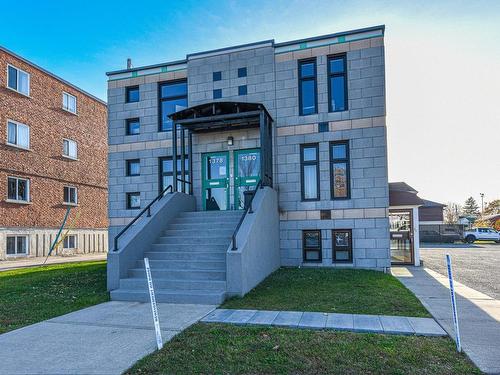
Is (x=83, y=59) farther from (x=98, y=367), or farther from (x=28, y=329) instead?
(x=98, y=367)

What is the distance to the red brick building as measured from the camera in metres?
18.5

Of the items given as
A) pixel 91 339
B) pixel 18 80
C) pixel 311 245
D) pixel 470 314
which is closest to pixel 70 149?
pixel 18 80

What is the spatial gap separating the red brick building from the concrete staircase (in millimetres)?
12938

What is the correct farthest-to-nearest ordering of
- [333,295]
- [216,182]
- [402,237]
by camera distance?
[402,237] → [216,182] → [333,295]

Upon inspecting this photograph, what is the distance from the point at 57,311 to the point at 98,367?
3.10 metres

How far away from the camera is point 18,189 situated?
19.2m

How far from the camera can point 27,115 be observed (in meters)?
19.8

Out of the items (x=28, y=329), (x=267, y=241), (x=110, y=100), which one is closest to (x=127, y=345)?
(x=28, y=329)

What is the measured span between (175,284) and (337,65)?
8484 millimetres

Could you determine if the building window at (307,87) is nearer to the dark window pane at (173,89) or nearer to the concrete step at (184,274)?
the dark window pane at (173,89)

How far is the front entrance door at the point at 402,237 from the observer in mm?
13430

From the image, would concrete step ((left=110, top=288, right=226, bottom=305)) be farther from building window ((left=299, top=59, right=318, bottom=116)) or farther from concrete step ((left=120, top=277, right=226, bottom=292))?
building window ((left=299, top=59, right=318, bottom=116))

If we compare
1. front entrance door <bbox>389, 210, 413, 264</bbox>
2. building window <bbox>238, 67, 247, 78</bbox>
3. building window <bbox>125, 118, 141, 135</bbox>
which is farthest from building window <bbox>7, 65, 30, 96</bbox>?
front entrance door <bbox>389, 210, 413, 264</bbox>

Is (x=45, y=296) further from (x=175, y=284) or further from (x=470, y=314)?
(x=470, y=314)
